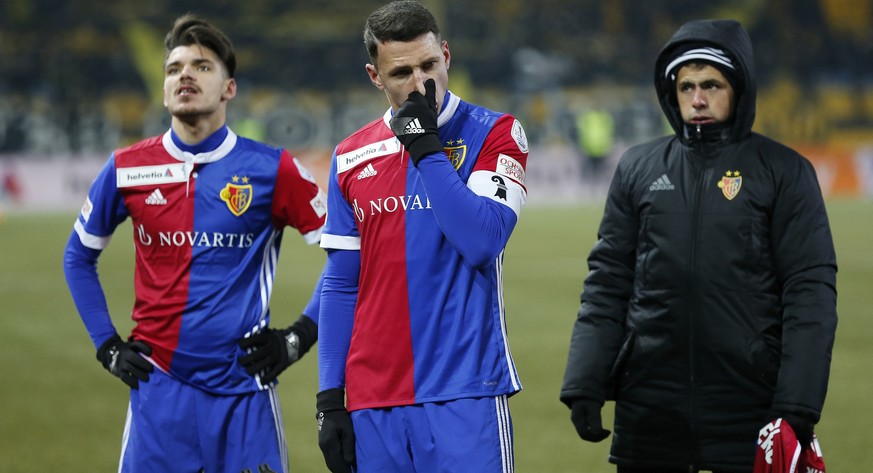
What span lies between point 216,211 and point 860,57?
31.0 metres

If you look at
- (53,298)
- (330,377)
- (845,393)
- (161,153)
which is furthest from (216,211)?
(53,298)

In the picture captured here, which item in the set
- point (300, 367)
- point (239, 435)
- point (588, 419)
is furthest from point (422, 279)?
point (300, 367)

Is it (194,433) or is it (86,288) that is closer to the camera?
(194,433)

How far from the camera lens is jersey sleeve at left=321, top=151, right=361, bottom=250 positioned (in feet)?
10.7

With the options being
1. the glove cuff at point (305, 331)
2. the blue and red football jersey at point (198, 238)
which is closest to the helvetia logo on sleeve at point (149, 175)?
the blue and red football jersey at point (198, 238)

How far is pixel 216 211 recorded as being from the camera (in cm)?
409

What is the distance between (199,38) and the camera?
4176mm

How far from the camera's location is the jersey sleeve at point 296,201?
422 cm

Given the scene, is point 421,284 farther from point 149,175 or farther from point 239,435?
point 149,175

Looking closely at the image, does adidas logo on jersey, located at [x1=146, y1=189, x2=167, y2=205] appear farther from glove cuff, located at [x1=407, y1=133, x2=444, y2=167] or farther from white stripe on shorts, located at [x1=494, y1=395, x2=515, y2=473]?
white stripe on shorts, located at [x1=494, y1=395, x2=515, y2=473]

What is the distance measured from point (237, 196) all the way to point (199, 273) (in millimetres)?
314

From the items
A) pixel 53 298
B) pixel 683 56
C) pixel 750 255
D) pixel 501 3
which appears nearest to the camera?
pixel 750 255

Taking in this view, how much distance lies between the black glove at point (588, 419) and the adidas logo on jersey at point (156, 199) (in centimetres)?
162

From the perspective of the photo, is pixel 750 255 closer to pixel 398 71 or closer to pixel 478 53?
pixel 398 71
